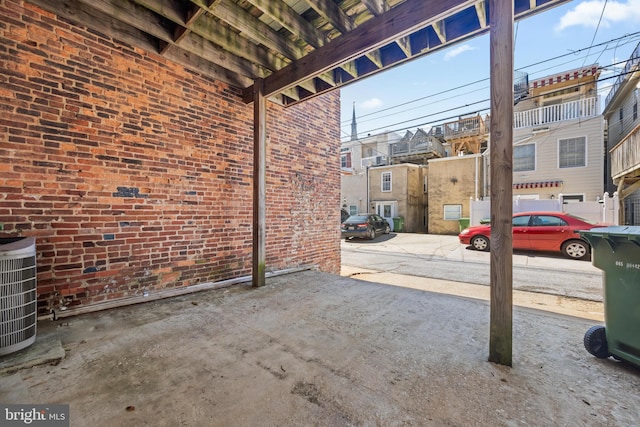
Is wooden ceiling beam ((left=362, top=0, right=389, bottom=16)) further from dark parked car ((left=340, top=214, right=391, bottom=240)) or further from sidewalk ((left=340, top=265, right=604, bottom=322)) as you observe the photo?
dark parked car ((left=340, top=214, right=391, bottom=240))

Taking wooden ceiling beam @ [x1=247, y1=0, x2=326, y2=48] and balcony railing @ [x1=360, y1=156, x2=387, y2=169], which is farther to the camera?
balcony railing @ [x1=360, y1=156, x2=387, y2=169]

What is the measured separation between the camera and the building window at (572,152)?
12.2 m

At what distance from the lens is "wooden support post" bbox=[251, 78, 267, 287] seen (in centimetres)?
403

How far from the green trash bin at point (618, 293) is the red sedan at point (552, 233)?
6432 millimetres

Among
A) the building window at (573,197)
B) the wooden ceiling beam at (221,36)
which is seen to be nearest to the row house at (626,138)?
the building window at (573,197)

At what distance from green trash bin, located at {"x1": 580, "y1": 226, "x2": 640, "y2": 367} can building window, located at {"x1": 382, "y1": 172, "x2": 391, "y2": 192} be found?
1712cm

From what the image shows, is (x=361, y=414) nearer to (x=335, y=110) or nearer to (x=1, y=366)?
(x=1, y=366)

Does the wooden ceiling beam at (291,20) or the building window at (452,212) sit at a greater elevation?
the wooden ceiling beam at (291,20)

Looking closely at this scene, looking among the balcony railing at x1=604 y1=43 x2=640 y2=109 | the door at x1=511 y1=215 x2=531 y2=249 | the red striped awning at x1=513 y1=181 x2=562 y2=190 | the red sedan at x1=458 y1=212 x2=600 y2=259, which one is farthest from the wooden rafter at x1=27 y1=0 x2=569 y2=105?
the red striped awning at x1=513 y1=181 x2=562 y2=190

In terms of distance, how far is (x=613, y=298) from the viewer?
78.0 inches

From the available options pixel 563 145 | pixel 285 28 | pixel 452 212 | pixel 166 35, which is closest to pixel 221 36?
pixel 166 35

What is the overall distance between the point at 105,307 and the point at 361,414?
121 inches

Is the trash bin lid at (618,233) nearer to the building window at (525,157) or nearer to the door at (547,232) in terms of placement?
the door at (547,232)

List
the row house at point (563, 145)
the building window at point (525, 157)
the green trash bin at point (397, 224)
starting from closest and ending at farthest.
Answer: the row house at point (563, 145), the building window at point (525, 157), the green trash bin at point (397, 224)
